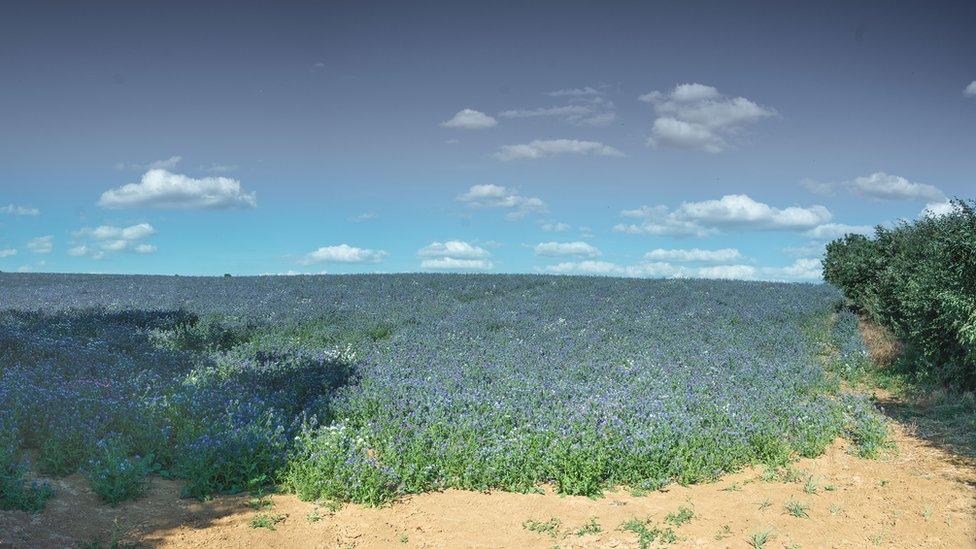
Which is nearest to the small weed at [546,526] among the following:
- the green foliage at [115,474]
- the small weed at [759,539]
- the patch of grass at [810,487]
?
the small weed at [759,539]

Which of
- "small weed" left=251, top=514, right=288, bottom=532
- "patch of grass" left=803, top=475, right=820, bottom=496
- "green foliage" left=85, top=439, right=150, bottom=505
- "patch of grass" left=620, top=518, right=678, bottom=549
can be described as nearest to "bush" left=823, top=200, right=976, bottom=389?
"patch of grass" left=803, top=475, right=820, bottom=496

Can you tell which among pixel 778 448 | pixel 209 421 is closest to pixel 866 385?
pixel 778 448

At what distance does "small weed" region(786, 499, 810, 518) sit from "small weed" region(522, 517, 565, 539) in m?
2.56

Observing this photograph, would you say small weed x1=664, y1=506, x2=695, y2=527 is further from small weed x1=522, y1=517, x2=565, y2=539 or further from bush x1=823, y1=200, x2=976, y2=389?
bush x1=823, y1=200, x2=976, y2=389

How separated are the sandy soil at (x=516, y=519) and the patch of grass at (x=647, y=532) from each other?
0.07 metres

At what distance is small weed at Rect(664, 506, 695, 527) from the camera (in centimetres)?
733

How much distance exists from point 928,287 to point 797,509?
757 cm

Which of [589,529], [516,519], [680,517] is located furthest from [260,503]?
[680,517]

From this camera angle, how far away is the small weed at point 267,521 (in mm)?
7195

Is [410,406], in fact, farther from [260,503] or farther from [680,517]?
[680,517]

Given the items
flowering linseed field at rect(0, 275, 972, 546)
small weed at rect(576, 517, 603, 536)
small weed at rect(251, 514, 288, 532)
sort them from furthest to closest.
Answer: flowering linseed field at rect(0, 275, 972, 546), small weed at rect(251, 514, 288, 532), small weed at rect(576, 517, 603, 536)

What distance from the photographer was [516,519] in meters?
7.48

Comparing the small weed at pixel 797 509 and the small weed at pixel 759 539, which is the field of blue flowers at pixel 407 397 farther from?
the small weed at pixel 759 539

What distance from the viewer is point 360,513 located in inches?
301
